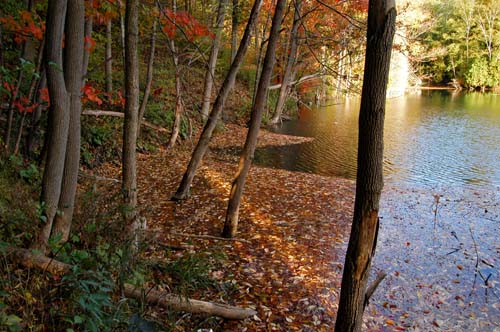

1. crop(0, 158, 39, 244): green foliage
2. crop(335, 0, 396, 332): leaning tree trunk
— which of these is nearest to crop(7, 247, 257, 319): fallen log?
crop(0, 158, 39, 244): green foliage

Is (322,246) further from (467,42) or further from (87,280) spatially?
(467,42)

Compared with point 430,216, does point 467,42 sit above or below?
above

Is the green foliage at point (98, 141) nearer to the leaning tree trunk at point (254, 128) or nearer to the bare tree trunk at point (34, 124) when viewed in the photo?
the bare tree trunk at point (34, 124)

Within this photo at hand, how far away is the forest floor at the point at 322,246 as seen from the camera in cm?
505

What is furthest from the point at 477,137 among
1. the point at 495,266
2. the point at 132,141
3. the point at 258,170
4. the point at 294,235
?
the point at 132,141

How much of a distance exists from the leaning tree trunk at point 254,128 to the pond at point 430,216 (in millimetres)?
2555

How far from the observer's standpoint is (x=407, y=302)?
5496 mm

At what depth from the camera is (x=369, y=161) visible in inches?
123

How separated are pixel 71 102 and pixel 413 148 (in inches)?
680

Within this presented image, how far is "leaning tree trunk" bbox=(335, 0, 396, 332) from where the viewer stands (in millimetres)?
2895

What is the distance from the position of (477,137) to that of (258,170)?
47.1ft

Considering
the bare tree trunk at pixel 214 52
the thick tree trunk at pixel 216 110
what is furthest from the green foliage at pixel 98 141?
the thick tree trunk at pixel 216 110

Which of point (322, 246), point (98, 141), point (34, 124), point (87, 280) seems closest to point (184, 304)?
point (87, 280)

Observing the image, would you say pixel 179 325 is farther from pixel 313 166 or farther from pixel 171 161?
pixel 313 166
